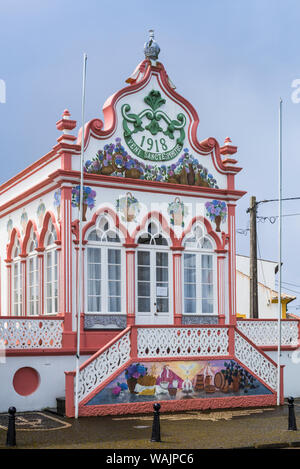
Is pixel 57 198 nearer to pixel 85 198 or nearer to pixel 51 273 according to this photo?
pixel 85 198

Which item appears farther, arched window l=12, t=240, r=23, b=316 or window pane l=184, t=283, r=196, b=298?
arched window l=12, t=240, r=23, b=316

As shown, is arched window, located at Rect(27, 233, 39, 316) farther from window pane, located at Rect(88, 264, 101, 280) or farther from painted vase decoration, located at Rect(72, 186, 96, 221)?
painted vase decoration, located at Rect(72, 186, 96, 221)

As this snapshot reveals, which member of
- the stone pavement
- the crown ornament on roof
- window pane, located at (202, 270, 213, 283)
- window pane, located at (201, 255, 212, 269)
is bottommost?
the stone pavement

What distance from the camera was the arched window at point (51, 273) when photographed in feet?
61.1

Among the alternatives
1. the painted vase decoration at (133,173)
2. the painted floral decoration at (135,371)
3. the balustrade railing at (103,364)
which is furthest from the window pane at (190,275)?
the painted floral decoration at (135,371)

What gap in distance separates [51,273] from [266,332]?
6059mm

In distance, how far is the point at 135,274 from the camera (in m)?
19.0

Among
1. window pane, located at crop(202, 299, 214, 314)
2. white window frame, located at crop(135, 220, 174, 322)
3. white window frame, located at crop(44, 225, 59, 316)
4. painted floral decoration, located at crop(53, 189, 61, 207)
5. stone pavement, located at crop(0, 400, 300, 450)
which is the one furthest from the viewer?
window pane, located at crop(202, 299, 214, 314)

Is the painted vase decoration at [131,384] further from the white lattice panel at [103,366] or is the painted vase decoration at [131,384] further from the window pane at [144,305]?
the window pane at [144,305]

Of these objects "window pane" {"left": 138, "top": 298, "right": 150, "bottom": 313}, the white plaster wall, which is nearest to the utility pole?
"window pane" {"left": 138, "top": 298, "right": 150, "bottom": 313}

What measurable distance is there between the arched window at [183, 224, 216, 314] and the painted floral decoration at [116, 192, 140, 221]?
1.66m

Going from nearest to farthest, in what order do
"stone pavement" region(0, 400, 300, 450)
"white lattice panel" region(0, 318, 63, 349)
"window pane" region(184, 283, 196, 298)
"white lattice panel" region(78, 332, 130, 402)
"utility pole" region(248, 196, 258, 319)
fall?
1. "stone pavement" region(0, 400, 300, 450)
2. "white lattice panel" region(78, 332, 130, 402)
3. "white lattice panel" region(0, 318, 63, 349)
4. "window pane" region(184, 283, 196, 298)
5. "utility pole" region(248, 196, 258, 319)

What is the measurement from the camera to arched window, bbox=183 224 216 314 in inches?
779

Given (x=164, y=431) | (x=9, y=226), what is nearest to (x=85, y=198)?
(x=9, y=226)
